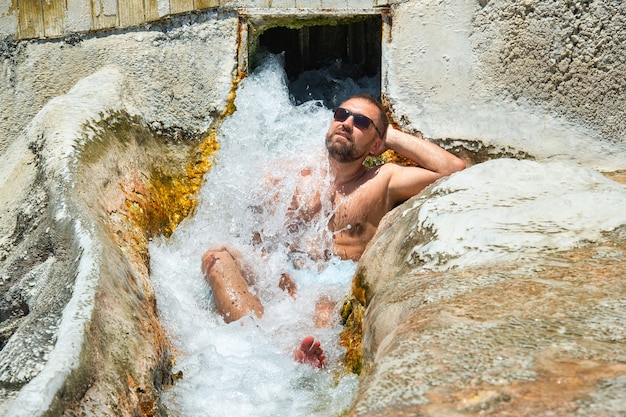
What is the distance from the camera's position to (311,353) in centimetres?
364

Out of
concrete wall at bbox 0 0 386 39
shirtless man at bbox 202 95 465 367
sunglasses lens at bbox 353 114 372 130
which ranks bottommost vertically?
shirtless man at bbox 202 95 465 367

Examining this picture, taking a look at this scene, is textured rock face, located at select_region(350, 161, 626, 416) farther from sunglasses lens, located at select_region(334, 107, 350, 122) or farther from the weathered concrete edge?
sunglasses lens, located at select_region(334, 107, 350, 122)

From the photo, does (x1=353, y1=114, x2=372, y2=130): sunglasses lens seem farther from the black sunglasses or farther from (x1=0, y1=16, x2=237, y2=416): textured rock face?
(x1=0, y1=16, x2=237, y2=416): textured rock face

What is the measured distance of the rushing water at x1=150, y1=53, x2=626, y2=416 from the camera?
127 inches

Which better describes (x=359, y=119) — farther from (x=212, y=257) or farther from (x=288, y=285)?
(x=212, y=257)

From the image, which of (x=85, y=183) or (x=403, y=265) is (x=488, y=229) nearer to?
(x=403, y=265)

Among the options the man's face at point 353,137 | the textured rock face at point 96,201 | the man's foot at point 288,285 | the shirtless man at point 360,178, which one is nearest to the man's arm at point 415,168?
the shirtless man at point 360,178

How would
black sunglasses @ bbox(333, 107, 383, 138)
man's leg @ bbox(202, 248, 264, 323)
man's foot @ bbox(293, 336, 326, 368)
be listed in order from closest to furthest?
1. man's foot @ bbox(293, 336, 326, 368)
2. man's leg @ bbox(202, 248, 264, 323)
3. black sunglasses @ bbox(333, 107, 383, 138)

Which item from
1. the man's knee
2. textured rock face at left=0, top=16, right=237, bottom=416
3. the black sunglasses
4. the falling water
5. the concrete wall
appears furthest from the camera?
the concrete wall

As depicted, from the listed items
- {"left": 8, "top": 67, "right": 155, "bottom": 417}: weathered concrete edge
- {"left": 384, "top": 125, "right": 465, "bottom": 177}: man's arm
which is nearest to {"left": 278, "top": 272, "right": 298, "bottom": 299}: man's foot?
{"left": 384, "top": 125, "right": 465, "bottom": 177}: man's arm

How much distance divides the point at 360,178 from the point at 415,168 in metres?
0.35

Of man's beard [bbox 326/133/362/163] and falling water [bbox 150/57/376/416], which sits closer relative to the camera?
falling water [bbox 150/57/376/416]

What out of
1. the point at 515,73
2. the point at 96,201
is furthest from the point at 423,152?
the point at 96,201

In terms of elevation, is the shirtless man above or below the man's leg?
above
